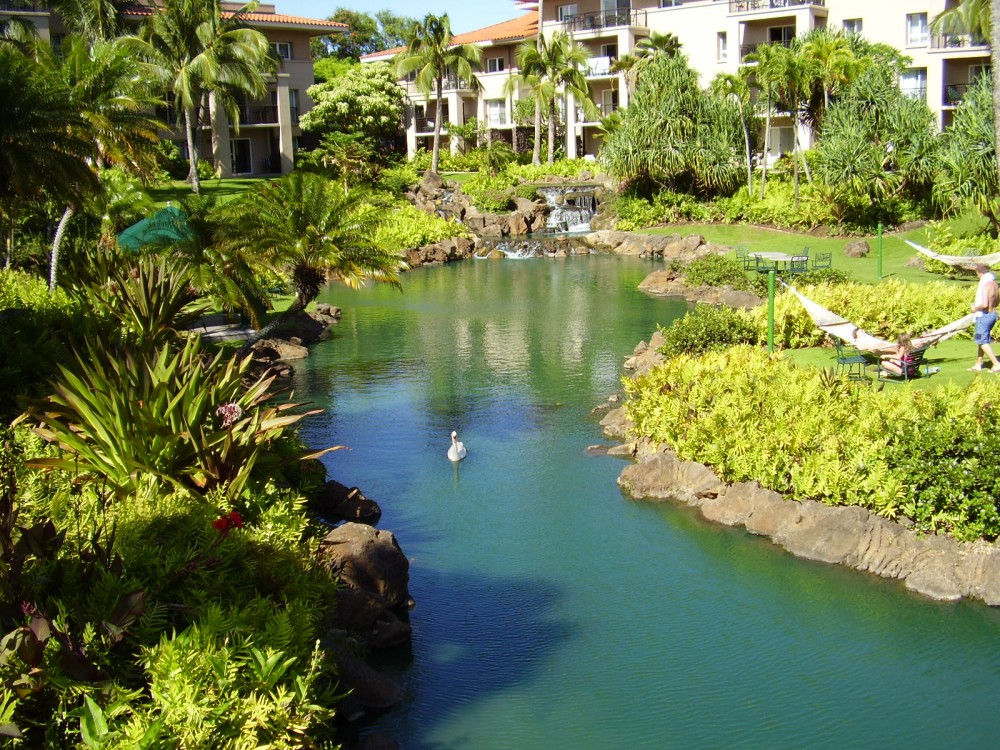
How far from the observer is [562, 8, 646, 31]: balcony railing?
53844 millimetres

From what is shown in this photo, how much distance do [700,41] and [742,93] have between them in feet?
28.8

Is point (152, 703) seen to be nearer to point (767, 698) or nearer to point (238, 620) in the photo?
point (238, 620)

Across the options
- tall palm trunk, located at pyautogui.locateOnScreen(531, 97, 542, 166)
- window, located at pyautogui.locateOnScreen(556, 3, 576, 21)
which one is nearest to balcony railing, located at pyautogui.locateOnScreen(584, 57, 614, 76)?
tall palm trunk, located at pyautogui.locateOnScreen(531, 97, 542, 166)

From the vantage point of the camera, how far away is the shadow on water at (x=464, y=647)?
30.4ft

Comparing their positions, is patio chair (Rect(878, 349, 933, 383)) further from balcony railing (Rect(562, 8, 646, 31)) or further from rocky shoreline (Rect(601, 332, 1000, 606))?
balcony railing (Rect(562, 8, 646, 31))

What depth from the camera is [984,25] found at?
3133 centimetres

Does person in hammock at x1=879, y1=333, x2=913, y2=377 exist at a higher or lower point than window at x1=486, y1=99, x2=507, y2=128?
lower

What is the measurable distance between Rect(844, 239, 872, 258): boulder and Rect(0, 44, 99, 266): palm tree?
2449cm

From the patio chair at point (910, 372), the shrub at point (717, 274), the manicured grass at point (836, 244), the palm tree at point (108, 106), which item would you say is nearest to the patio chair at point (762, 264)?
the shrub at point (717, 274)

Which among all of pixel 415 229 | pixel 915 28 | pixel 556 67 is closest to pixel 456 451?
pixel 415 229

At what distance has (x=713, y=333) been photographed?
18.9m

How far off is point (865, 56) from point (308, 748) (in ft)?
129

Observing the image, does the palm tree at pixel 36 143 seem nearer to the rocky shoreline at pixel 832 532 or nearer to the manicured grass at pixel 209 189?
the rocky shoreline at pixel 832 532

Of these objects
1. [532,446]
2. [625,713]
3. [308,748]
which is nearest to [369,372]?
[532,446]
